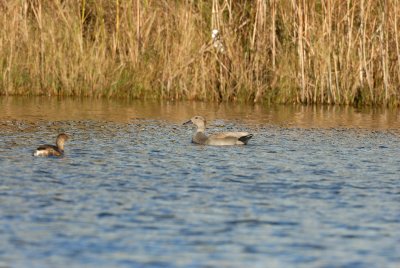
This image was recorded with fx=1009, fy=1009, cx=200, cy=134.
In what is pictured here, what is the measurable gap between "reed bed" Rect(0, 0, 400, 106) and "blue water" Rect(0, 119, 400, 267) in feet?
15.4

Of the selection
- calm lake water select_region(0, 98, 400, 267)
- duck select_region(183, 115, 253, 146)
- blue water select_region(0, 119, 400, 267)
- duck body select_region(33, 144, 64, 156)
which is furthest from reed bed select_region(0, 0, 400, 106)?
duck body select_region(33, 144, 64, 156)

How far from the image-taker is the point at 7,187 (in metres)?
9.10

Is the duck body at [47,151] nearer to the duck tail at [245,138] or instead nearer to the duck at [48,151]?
the duck at [48,151]

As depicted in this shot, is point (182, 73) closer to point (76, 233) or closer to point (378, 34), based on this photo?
point (378, 34)

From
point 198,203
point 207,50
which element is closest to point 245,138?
point 198,203

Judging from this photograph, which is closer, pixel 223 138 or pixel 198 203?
pixel 198 203

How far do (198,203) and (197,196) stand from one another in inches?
14.2

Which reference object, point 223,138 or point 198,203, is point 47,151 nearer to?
point 223,138

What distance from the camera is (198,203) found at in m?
8.51

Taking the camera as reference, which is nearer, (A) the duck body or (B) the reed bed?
(A) the duck body

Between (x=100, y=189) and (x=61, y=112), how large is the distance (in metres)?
7.92

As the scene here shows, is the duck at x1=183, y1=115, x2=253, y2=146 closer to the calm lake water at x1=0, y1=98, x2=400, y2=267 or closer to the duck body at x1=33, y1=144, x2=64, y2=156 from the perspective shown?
the calm lake water at x1=0, y1=98, x2=400, y2=267

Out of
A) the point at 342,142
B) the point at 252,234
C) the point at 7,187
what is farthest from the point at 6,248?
the point at 342,142

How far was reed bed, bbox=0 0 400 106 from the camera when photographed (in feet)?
58.7
